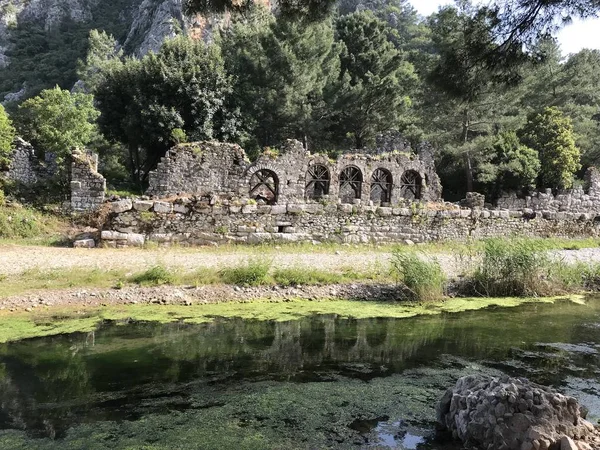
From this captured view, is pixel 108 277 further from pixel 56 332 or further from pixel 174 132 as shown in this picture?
pixel 174 132

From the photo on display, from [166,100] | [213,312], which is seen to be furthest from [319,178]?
[213,312]

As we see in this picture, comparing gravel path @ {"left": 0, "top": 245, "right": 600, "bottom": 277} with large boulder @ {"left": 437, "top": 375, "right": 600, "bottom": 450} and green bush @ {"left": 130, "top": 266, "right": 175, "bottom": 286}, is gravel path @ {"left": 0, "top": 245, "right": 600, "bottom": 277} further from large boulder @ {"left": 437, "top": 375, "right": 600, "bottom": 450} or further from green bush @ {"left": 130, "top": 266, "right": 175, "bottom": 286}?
large boulder @ {"left": 437, "top": 375, "right": 600, "bottom": 450}

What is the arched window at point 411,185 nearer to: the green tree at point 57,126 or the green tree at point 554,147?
the green tree at point 554,147

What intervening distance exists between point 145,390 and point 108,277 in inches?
183

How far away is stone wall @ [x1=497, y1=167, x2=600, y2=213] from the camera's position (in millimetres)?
25419

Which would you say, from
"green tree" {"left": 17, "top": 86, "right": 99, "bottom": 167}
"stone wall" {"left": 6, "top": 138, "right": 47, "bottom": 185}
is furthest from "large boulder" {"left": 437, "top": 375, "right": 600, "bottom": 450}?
"green tree" {"left": 17, "top": 86, "right": 99, "bottom": 167}

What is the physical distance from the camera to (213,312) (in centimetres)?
832

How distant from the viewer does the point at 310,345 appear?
7.04 meters

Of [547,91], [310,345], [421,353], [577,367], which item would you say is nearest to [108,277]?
[310,345]

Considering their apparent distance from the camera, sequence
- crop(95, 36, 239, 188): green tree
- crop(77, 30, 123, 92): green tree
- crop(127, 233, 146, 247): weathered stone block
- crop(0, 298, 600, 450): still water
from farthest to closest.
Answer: crop(77, 30, 123, 92): green tree, crop(95, 36, 239, 188): green tree, crop(127, 233, 146, 247): weathered stone block, crop(0, 298, 600, 450): still water

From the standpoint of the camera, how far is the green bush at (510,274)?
1029 cm

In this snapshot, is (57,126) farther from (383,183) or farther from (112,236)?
(383,183)

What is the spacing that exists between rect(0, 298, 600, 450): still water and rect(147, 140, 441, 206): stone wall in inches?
486

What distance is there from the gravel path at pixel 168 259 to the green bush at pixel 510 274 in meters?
0.84
